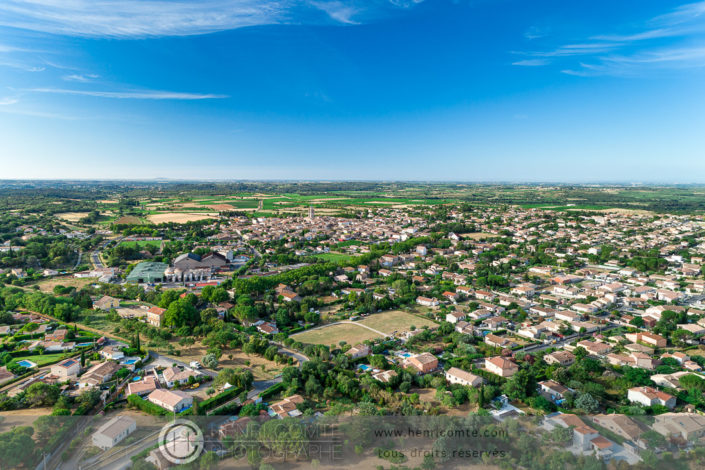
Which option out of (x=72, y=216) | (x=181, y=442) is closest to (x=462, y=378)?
(x=181, y=442)

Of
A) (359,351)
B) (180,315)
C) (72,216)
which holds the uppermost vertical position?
(72,216)

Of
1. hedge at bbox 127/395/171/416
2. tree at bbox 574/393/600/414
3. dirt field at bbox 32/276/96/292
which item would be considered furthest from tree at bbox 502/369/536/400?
dirt field at bbox 32/276/96/292

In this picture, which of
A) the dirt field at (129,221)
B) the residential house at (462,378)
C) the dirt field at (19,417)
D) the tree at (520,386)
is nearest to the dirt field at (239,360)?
the dirt field at (19,417)

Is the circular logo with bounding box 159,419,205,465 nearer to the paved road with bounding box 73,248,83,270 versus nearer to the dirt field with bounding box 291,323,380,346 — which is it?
the dirt field with bounding box 291,323,380,346

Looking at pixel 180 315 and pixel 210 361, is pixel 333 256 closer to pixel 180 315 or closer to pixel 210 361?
pixel 180 315

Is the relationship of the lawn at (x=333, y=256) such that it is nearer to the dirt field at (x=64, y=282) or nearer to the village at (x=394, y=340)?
the village at (x=394, y=340)

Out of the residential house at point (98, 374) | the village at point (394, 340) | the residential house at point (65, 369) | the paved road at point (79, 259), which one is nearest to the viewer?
the village at point (394, 340)
